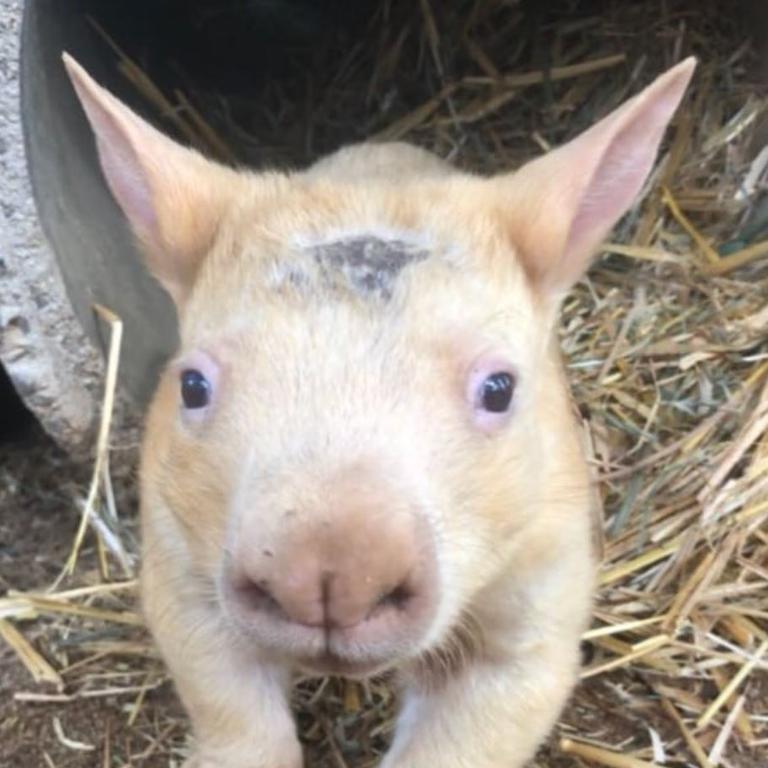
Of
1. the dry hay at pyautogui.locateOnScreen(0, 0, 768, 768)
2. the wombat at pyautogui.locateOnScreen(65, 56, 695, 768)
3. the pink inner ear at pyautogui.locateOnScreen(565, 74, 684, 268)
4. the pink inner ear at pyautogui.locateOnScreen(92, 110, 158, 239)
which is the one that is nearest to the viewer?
the wombat at pyautogui.locateOnScreen(65, 56, 695, 768)

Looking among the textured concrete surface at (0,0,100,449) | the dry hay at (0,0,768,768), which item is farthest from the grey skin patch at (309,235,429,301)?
the dry hay at (0,0,768,768)

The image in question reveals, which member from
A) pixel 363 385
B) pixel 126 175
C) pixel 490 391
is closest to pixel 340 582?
pixel 363 385

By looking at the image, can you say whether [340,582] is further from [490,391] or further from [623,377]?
[623,377]

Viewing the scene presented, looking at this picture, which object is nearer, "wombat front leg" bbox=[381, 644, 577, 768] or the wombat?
the wombat

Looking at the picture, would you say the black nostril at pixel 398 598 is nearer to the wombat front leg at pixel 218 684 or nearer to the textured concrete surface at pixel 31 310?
the wombat front leg at pixel 218 684

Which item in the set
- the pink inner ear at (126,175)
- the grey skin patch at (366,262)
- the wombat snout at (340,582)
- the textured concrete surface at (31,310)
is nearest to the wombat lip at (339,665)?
the wombat snout at (340,582)

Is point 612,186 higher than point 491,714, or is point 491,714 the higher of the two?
point 612,186

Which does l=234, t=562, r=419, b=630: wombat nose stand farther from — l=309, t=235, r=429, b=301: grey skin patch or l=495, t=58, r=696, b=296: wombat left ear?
l=495, t=58, r=696, b=296: wombat left ear
